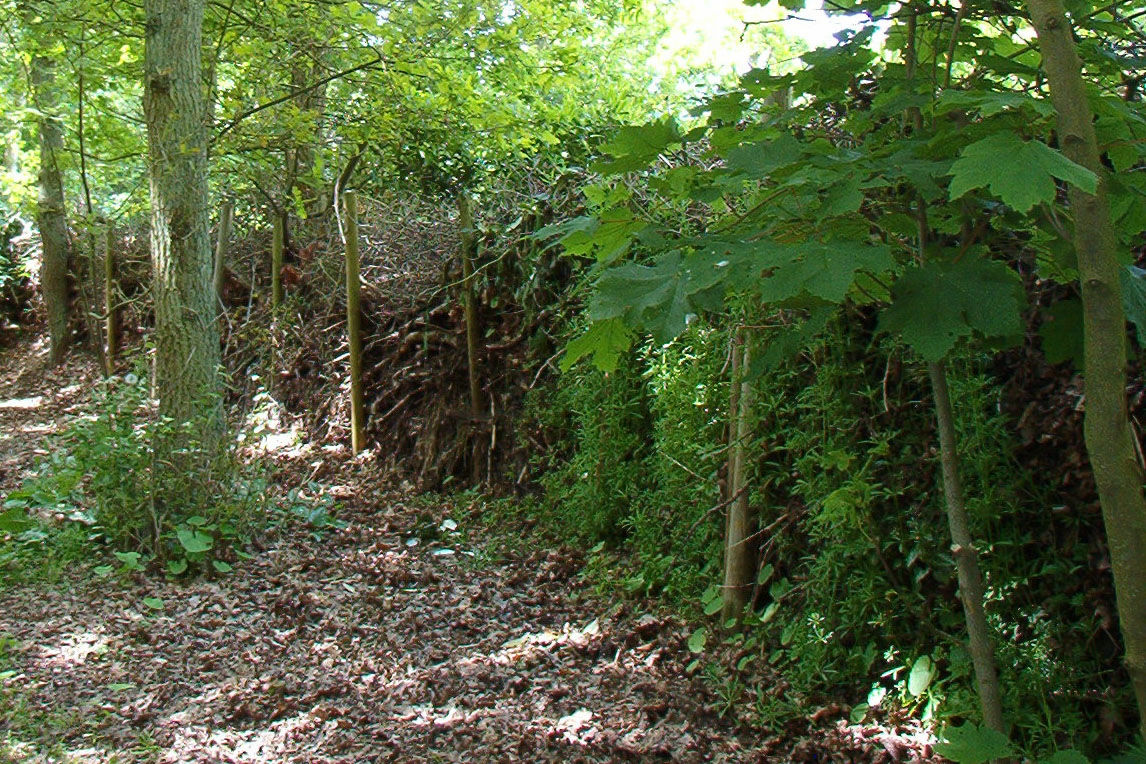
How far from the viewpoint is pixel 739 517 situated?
3984 mm

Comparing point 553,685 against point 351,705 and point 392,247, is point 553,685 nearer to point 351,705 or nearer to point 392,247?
point 351,705

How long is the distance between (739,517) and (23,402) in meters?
9.96

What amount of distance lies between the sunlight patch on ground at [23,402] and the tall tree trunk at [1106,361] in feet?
37.0

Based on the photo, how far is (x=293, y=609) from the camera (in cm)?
485

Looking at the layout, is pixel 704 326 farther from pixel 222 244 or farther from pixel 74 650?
pixel 222 244

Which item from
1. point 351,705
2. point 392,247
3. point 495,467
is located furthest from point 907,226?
point 392,247

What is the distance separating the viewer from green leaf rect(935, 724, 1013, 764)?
6.47 feet

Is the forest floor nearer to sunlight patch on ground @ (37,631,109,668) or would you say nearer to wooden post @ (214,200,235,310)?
sunlight patch on ground @ (37,631,109,668)

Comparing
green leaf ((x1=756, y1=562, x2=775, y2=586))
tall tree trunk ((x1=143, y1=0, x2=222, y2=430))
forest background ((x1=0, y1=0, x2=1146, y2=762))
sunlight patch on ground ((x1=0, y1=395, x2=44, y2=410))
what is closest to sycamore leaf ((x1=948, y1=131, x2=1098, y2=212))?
forest background ((x1=0, y1=0, x2=1146, y2=762))

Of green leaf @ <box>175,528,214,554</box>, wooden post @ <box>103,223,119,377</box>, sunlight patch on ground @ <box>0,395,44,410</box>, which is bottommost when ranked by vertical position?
green leaf @ <box>175,528,214,554</box>

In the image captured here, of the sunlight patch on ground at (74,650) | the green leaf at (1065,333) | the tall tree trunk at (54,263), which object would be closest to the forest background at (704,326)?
the green leaf at (1065,333)

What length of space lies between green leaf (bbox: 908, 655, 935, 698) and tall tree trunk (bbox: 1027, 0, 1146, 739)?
1.39m

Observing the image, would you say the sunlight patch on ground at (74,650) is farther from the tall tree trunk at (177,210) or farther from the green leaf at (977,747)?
the green leaf at (977,747)

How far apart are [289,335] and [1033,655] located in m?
7.37
